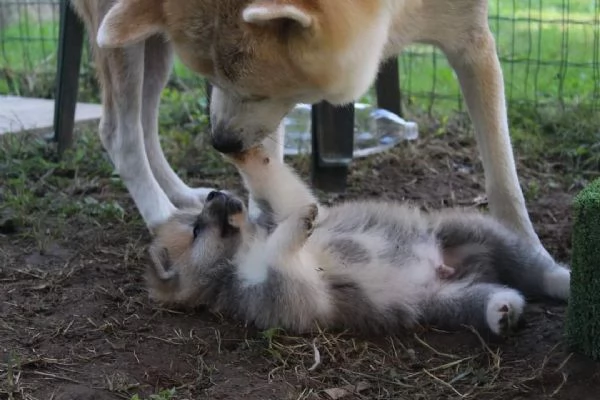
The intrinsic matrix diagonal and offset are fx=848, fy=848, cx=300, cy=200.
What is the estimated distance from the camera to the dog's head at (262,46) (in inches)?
92.7

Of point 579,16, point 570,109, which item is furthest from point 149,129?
point 579,16

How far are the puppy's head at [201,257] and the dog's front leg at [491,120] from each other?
99 cm

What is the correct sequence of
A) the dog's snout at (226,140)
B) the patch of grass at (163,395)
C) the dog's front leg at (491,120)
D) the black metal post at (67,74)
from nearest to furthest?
the patch of grass at (163,395) < the dog's snout at (226,140) < the dog's front leg at (491,120) < the black metal post at (67,74)

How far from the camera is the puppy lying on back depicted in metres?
2.60

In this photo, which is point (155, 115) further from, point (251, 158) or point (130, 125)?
point (251, 158)

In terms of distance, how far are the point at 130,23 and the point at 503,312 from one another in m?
1.43

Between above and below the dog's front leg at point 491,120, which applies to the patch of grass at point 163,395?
below

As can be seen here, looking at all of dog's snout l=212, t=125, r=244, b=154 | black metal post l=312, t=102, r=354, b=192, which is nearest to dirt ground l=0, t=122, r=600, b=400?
dog's snout l=212, t=125, r=244, b=154

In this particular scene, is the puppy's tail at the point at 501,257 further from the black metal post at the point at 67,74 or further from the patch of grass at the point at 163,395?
the black metal post at the point at 67,74

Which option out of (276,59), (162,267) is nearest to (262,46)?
(276,59)

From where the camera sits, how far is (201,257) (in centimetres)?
283

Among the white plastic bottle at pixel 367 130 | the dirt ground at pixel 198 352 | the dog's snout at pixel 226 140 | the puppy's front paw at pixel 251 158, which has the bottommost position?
the dirt ground at pixel 198 352

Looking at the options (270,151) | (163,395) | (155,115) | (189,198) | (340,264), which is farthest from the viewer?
(155,115)

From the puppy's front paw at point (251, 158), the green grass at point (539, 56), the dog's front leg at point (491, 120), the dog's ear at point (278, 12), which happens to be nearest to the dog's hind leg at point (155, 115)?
the puppy's front paw at point (251, 158)
